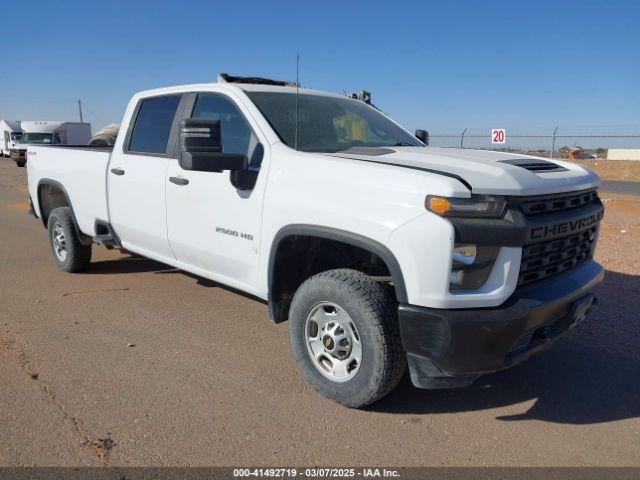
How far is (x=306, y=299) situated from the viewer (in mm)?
3408

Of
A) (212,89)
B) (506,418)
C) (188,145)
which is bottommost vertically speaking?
(506,418)

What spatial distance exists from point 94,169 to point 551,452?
4674 mm

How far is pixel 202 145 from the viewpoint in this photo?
11.1 ft

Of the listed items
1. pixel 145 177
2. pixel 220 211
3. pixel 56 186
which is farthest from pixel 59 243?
pixel 220 211

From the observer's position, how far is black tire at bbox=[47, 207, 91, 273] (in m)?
6.07

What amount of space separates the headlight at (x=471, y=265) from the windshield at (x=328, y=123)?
1.50m

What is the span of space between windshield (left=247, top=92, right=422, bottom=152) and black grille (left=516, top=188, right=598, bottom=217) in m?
1.52

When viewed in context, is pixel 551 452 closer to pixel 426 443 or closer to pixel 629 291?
pixel 426 443

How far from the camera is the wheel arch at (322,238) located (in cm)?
287

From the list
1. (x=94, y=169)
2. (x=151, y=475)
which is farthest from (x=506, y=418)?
(x=94, y=169)

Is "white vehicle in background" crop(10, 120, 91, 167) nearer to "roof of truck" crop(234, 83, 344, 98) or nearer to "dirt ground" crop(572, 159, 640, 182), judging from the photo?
"dirt ground" crop(572, 159, 640, 182)

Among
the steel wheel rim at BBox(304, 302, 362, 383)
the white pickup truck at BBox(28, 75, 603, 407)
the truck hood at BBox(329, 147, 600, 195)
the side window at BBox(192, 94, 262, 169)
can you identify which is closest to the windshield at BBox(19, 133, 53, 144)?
the white pickup truck at BBox(28, 75, 603, 407)

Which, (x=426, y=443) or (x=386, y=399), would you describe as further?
(x=386, y=399)

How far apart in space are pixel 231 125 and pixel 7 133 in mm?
50895
